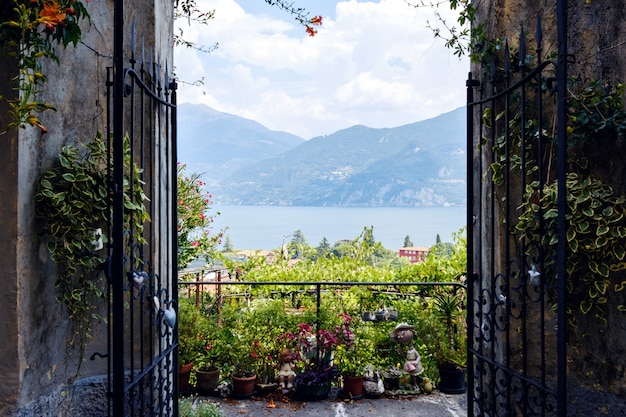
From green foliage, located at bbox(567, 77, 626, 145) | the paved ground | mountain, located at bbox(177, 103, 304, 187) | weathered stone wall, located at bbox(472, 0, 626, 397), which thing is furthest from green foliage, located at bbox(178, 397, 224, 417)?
mountain, located at bbox(177, 103, 304, 187)

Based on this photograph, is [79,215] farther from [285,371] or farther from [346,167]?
[346,167]

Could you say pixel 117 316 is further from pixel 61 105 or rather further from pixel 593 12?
pixel 593 12

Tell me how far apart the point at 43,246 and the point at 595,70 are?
8.06 ft

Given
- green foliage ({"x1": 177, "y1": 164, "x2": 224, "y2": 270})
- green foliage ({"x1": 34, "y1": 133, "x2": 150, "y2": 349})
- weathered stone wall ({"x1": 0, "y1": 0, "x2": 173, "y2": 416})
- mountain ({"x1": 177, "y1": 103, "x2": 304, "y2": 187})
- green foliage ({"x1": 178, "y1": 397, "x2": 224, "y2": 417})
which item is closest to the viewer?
weathered stone wall ({"x1": 0, "y1": 0, "x2": 173, "y2": 416})

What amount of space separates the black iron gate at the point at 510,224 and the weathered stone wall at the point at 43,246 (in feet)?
5.56

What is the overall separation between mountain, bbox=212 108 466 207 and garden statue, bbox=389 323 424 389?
20551 mm

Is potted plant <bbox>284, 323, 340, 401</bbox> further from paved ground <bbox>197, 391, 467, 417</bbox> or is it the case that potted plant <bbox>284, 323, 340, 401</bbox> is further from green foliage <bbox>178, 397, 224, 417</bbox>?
green foliage <bbox>178, 397, 224, 417</bbox>

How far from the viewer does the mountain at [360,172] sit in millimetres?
28859

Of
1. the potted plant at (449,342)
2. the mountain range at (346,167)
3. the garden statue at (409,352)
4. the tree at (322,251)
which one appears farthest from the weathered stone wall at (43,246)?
the mountain range at (346,167)

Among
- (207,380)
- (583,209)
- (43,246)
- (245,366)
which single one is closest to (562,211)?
(583,209)

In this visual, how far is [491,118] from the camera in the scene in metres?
2.33

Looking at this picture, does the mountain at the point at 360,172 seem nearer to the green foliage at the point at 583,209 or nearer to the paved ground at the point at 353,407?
the paved ground at the point at 353,407

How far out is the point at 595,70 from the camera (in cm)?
226

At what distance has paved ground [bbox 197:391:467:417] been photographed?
143 inches
